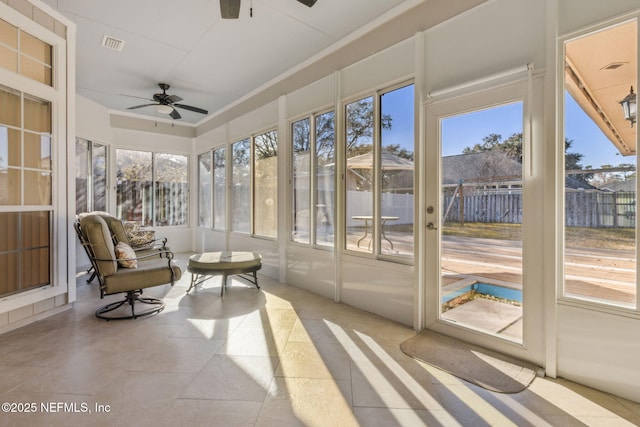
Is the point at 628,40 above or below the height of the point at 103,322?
above

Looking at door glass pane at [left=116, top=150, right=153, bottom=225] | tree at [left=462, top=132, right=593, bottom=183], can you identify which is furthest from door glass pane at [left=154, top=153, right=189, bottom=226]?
tree at [left=462, top=132, right=593, bottom=183]

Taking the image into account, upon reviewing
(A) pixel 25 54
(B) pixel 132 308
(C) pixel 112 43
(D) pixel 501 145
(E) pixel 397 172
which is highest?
(C) pixel 112 43

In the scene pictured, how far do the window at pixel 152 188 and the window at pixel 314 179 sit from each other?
4.13 metres

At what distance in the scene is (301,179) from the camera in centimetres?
442

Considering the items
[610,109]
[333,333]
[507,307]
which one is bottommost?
[333,333]

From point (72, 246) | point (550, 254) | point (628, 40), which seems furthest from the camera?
point (72, 246)

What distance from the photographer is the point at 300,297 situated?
12.8 feet

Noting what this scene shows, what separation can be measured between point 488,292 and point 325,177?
2.27m

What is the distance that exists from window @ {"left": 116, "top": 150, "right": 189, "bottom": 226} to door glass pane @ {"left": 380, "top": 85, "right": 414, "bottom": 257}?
5.71m

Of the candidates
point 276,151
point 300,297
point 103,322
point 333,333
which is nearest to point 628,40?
point 333,333

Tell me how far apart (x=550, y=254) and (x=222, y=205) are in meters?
5.63

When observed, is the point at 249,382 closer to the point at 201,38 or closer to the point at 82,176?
the point at 201,38

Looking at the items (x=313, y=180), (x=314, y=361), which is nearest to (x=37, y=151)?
(x=313, y=180)

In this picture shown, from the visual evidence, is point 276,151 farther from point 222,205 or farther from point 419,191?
point 419,191
